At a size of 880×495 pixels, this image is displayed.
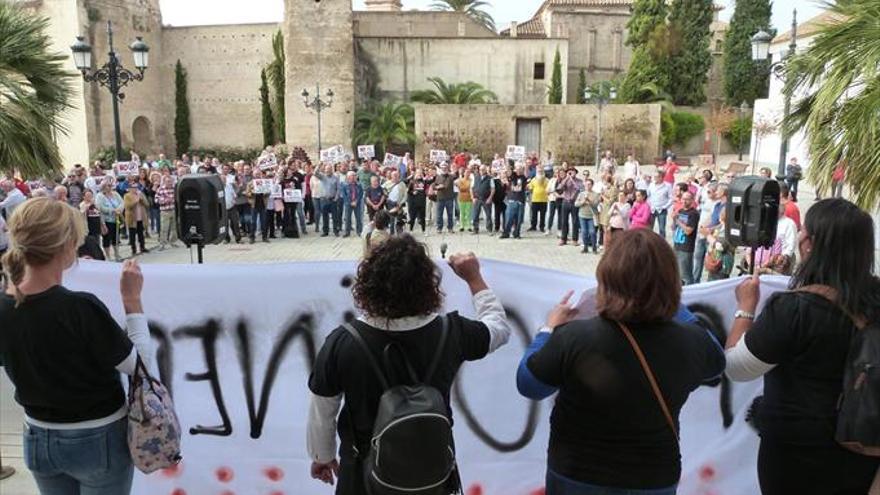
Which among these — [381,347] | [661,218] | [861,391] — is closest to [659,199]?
[661,218]

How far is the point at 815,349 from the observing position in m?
2.44

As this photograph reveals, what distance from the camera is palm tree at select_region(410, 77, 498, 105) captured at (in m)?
40.5

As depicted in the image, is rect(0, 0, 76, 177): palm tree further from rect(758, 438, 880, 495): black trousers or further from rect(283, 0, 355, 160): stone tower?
rect(283, 0, 355, 160): stone tower

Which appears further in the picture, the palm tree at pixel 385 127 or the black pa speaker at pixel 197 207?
the palm tree at pixel 385 127

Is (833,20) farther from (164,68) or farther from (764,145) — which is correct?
(164,68)

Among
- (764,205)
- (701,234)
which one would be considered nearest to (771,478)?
(764,205)

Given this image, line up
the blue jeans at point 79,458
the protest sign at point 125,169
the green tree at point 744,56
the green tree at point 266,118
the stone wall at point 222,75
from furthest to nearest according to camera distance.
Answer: the green tree at point 744,56 → the stone wall at point 222,75 → the green tree at point 266,118 → the protest sign at point 125,169 → the blue jeans at point 79,458

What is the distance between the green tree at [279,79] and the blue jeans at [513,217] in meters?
27.9

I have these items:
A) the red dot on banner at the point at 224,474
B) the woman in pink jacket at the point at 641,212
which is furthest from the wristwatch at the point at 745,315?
the woman in pink jacket at the point at 641,212

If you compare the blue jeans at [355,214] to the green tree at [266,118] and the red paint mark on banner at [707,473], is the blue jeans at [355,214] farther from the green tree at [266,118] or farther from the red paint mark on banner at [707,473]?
the green tree at [266,118]

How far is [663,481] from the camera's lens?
2.30 m

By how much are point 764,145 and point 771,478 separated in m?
38.3

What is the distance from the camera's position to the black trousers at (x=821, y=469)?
2535 mm

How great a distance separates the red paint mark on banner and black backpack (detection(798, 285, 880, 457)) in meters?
1.39
